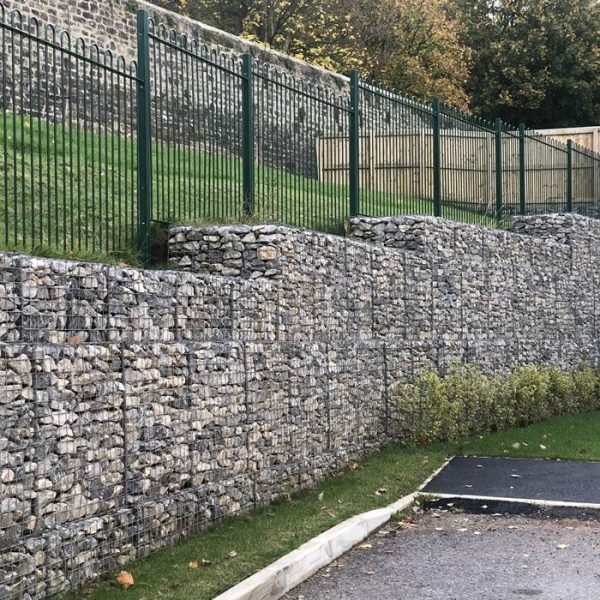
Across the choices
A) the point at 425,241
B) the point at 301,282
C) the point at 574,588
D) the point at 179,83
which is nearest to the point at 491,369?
the point at 425,241

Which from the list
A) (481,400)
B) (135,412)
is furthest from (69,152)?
(481,400)

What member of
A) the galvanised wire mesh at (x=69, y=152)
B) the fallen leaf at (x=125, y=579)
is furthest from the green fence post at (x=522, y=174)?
the fallen leaf at (x=125, y=579)

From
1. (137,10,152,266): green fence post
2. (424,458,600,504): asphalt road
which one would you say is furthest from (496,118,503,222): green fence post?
(137,10,152,266): green fence post

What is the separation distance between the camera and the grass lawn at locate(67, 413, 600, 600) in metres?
6.64

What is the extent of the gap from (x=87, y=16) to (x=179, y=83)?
1022 centimetres

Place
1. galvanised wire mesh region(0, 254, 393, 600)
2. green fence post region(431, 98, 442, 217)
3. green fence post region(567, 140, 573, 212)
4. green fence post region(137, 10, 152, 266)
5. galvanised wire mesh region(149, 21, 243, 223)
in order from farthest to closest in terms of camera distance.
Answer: green fence post region(567, 140, 573, 212) → green fence post region(431, 98, 442, 217) → galvanised wire mesh region(149, 21, 243, 223) → green fence post region(137, 10, 152, 266) → galvanised wire mesh region(0, 254, 393, 600)

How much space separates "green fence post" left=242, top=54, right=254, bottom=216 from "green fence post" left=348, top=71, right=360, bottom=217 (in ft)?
7.88

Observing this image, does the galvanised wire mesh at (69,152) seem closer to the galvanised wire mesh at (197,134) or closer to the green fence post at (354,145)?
the galvanised wire mesh at (197,134)

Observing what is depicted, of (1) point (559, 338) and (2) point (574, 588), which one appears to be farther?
(1) point (559, 338)

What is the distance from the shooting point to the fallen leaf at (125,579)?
6.61m

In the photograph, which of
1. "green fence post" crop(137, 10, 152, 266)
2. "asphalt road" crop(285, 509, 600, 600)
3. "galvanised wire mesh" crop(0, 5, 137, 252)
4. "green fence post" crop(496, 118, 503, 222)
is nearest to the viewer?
"asphalt road" crop(285, 509, 600, 600)

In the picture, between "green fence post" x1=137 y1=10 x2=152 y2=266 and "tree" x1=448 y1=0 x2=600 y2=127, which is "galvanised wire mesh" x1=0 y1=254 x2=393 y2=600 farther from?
"tree" x1=448 y1=0 x2=600 y2=127

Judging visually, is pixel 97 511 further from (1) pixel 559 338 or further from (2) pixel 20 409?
(1) pixel 559 338

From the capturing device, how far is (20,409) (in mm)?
6125
